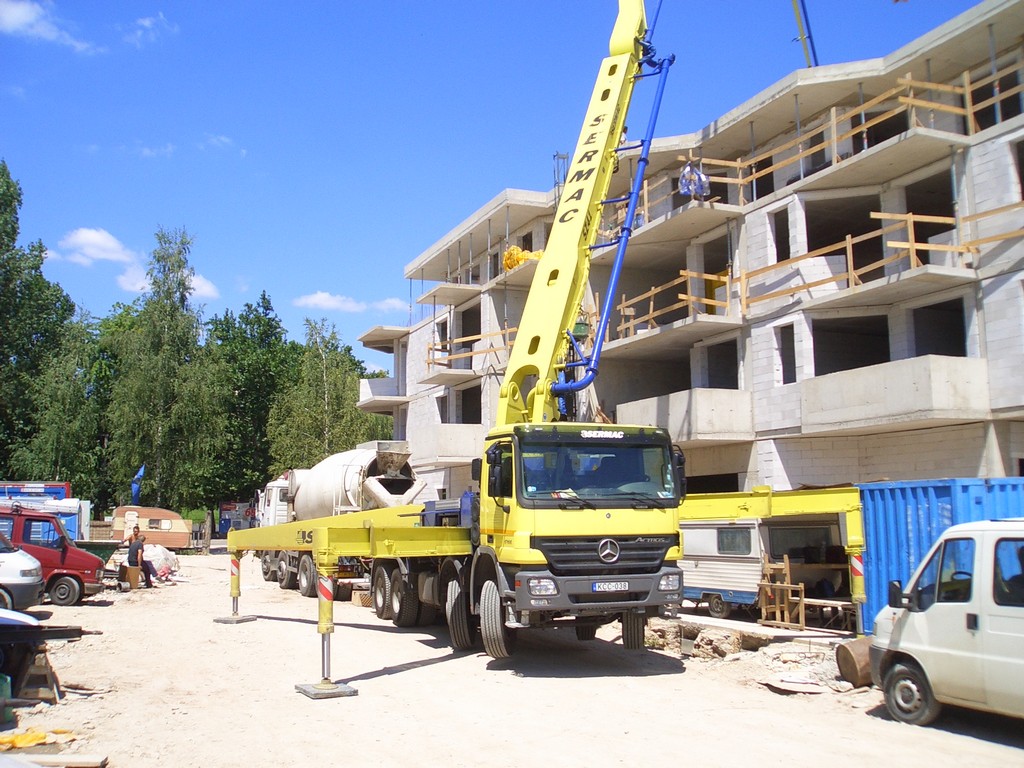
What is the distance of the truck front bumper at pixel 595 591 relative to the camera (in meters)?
10.3

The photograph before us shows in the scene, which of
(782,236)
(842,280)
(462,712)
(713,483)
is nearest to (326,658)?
(462,712)

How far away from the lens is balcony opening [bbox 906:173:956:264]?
68.5ft

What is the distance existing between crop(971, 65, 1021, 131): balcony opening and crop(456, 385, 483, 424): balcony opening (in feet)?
70.7

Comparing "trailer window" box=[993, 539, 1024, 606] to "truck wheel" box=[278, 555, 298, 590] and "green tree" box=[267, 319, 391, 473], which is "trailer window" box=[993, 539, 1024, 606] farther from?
"green tree" box=[267, 319, 391, 473]

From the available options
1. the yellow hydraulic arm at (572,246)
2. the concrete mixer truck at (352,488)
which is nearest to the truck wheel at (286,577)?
the concrete mixer truck at (352,488)

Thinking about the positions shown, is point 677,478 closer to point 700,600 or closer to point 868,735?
point 868,735

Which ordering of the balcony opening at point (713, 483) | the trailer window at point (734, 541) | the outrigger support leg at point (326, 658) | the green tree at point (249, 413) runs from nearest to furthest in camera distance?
the outrigger support leg at point (326, 658) < the trailer window at point (734, 541) < the balcony opening at point (713, 483) < the green tree at point (249, 413)

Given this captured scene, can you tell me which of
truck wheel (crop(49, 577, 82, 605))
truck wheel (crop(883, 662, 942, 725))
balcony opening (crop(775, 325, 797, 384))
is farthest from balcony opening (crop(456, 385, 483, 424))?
truck wheel (crop(883, 662, 942, 725))

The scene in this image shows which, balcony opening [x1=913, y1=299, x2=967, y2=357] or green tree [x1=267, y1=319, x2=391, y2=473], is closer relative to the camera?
balcony opening [x1=913, y1=299, x2=967, y2=357]

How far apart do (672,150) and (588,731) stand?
2273 cm

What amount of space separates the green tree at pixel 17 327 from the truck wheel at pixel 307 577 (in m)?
33.6

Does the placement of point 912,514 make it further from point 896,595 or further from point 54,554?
point 54,554

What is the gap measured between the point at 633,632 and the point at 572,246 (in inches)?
242

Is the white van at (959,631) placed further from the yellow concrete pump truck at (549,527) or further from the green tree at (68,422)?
the green tree at (68,422)
